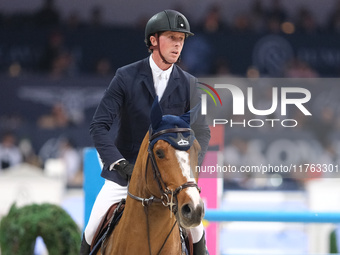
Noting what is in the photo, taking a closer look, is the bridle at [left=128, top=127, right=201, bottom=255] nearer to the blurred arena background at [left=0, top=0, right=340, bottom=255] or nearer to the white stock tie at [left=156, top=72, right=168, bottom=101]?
the white stock tie at [left=156, top=72, right=168, bottom=101]

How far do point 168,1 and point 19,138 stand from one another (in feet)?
14.1

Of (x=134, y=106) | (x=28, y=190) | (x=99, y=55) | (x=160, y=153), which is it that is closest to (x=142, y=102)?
(x=134, y=106)

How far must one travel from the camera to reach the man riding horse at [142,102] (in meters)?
3.23

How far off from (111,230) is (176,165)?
77 cm

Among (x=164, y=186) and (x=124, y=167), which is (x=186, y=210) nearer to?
(x=164, y=186)

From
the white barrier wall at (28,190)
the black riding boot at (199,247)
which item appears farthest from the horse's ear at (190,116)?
the white barrier wall at (28,190)

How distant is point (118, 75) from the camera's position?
11.0 feet

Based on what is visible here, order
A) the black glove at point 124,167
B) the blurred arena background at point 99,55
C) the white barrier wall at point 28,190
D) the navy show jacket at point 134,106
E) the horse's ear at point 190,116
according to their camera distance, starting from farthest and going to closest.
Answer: the blurred arena background at point 99,55 → the white barrier wall at point 28,190 → the navy show jacket at point 134,106 → the black glove at point 124,167 → the horse's ear at point 190,116

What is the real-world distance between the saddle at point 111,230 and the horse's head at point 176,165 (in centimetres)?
48

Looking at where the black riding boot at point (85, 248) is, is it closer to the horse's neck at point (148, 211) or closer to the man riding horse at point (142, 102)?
the man riding horse at point (142, 102)

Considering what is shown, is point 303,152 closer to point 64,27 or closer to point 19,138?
point 19,138

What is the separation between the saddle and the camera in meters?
3.31

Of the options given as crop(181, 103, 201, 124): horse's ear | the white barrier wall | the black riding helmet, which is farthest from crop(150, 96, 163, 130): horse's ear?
the white barrier wall

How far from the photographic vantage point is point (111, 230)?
10.9 ft
